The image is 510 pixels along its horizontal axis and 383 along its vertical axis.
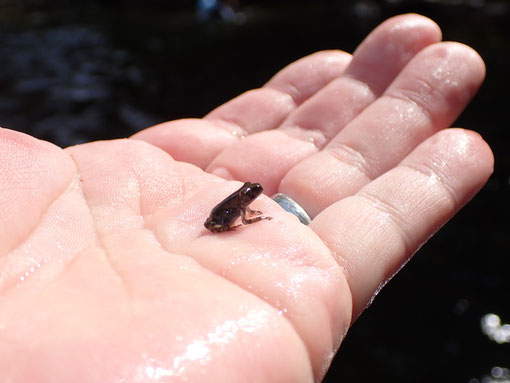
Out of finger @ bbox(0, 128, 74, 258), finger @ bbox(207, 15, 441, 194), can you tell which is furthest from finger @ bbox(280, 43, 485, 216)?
finger @ bbox(0, 128, 74, 258)

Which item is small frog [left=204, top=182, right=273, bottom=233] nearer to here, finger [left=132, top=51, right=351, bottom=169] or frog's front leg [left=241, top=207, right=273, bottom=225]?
frog's front leg [left=241, top=207, right=273, bottom=225]

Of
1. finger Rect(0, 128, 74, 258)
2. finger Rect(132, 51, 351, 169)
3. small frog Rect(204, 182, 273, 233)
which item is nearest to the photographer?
finger Rect(0, 128, 74, 258)

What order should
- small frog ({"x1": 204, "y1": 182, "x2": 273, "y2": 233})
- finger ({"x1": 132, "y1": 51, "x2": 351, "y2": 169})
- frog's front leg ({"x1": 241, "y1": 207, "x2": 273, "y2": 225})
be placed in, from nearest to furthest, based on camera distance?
small frog ({"x1": 204, "y1": 182, "x2": 273, "y2": 233})
frog's front leg ({"x1": 241, "y1": 207, "x2": 273, "y2": 225})
finger ({"x1": 132, "y1": 51, "x2": 351, "y2": 169})

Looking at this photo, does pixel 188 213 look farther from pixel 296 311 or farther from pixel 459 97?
pixel 459 97

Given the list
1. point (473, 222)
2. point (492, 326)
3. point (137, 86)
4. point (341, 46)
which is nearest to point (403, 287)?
point (492, 326)

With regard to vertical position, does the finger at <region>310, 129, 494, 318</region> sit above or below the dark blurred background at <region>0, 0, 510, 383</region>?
above
